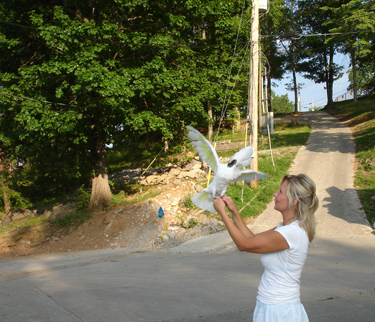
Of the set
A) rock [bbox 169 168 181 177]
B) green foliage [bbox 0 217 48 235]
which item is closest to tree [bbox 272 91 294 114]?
rock [bbox 169 168 181 177]

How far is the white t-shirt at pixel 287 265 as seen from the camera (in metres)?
2.35

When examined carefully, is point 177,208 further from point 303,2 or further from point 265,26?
point 303,2

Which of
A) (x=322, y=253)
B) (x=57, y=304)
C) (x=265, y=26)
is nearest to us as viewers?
(x=57, y=304)

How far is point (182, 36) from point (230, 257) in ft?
36.1

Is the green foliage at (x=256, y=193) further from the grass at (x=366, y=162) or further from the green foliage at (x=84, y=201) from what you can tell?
the green foliage at (x=84, y=201)

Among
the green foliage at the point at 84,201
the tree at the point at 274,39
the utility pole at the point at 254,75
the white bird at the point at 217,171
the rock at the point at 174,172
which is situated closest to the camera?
the white bird at the point at 217,171

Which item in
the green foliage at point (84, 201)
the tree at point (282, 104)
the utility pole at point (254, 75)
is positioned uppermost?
the tree at point (282, 104)

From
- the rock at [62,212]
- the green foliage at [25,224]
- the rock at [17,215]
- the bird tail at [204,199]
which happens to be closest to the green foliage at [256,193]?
the rock at [62,212]

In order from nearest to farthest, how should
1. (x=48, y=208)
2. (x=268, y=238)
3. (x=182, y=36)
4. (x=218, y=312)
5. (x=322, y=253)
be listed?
1. (x=268, y=238)
2. (x=218, y=312)
3. (x=322, y=253)
4. (x=182, y=36)
5. (x=48, y=208)

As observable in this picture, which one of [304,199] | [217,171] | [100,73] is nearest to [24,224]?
[100,73]

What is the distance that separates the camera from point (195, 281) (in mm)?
6613

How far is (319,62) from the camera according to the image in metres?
42.9

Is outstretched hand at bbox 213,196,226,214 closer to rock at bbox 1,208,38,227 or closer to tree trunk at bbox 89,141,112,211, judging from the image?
tree trunk at bbox 89,141,112,211

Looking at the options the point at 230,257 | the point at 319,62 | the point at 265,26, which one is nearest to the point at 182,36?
the point at 230,257
